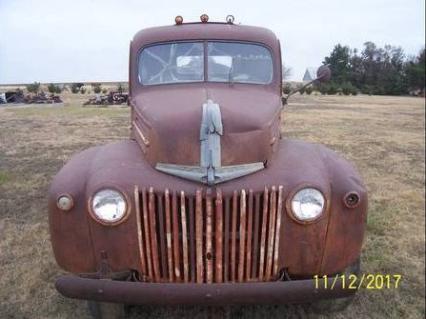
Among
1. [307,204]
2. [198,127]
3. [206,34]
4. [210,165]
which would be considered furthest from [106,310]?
[206,34]

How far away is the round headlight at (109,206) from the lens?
108 inches

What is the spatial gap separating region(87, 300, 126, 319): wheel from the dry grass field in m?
0.24

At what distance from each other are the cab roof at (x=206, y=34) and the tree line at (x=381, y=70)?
7.00 feet

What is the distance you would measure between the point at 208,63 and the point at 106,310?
224cm

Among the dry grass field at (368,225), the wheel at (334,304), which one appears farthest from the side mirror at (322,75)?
the wheel at (334,304)

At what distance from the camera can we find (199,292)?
2568mm

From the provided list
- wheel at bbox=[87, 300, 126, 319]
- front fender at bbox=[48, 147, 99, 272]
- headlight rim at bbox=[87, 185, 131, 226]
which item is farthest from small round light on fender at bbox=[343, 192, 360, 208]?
wheel at bbox=[87, 300, 126, 319]

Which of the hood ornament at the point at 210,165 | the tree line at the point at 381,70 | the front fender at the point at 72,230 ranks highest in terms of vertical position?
the tree line at the point at 381,70

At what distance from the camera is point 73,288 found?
8.63 feet

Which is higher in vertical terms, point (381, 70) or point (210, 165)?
point (381, 70)

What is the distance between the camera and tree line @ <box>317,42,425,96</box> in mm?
1426

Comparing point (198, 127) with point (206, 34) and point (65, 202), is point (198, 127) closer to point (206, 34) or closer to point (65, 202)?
point (65, 202)

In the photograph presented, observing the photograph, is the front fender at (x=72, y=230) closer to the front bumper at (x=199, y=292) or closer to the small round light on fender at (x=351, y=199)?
the front bumper at (x=199, y=292)

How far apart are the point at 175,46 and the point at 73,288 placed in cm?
250
